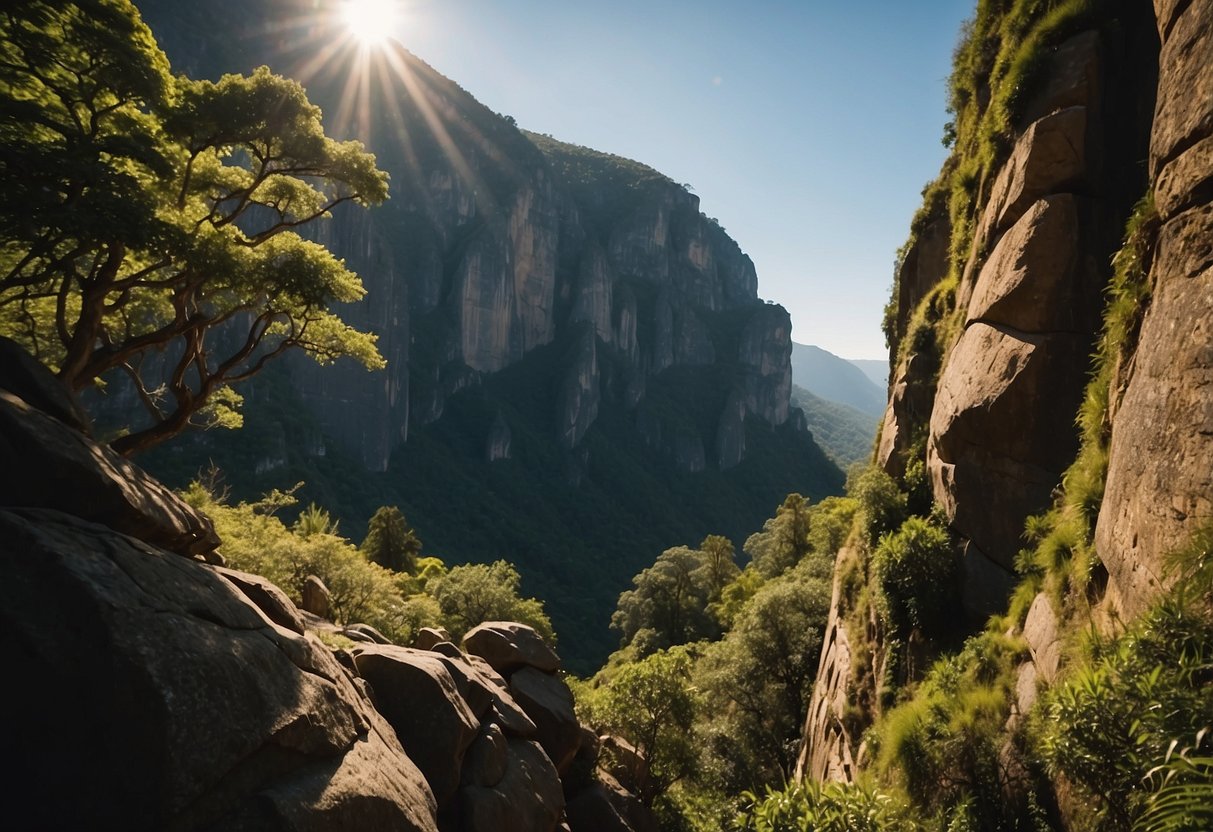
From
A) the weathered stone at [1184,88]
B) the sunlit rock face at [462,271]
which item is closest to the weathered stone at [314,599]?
the weathered stone at [1184,88]

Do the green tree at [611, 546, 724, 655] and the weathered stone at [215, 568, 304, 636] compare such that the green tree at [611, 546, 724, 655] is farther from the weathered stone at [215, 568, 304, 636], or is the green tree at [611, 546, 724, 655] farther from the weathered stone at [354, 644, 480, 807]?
the weathered stone at [215, 568, 304, 636]

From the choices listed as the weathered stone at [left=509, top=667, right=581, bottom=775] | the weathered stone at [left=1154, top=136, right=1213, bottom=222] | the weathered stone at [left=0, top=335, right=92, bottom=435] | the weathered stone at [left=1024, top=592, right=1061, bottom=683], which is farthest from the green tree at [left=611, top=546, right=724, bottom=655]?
the weathered stone at [left=1154, top=136, right=1213, bottom=222]

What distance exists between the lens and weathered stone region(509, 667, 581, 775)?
14.2 meters

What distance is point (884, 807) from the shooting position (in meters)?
6.83

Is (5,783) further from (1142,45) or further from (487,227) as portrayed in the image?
(487,227)

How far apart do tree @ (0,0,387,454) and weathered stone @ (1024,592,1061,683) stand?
1418 centimetres

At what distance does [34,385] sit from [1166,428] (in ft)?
44.6

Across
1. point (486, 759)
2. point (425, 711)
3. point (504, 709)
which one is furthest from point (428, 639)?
point (486, 759)

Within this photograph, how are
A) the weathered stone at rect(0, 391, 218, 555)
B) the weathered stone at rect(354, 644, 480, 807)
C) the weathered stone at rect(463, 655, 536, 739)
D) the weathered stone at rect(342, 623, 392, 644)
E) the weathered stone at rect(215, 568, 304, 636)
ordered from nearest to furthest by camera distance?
1. the weathered stone at rect(0, 391, 218, 555)
2. the weathered stone at rect(215, 568, 304, 636)
3. the weathered stone at rect(354, 644, 480, 807)
4. the weathered stone at rect(463, 655, 536, 739)
5. the weathered stone at rect(342, 623, 392, 644)

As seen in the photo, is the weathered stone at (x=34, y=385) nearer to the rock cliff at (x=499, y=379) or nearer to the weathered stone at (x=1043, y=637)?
the weathered stone at (x=1043, y=637)

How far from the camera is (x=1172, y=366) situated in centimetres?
591

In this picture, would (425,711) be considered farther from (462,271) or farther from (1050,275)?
(462,271)

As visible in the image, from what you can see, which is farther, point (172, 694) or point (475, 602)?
point (475, 602)

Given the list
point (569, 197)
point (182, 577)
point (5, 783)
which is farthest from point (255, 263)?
point (569, 197)
